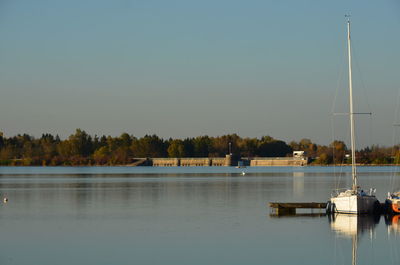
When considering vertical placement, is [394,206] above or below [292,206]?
above

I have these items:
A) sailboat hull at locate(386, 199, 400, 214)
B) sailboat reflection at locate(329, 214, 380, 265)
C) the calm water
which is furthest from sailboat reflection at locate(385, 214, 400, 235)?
sailboat reflection at locate(329, 214, 380, 265)

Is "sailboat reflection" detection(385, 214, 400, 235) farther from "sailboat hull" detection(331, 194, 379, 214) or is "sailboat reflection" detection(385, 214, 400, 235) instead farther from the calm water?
"sailboat hull" detection(331, 194, 379, 214)

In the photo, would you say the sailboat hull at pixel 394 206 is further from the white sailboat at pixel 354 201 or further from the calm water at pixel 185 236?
the calm water at pixel 185 236

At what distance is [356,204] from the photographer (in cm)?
5003

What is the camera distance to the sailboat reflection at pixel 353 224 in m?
42.1

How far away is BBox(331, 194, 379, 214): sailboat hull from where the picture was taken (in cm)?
5018

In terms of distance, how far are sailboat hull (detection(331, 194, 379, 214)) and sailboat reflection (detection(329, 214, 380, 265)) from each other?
1.36 ft

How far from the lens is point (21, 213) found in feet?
188

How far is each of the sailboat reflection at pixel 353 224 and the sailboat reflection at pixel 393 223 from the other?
2.37 feet

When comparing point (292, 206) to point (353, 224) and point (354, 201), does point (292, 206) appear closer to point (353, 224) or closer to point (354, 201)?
point (354, 201)

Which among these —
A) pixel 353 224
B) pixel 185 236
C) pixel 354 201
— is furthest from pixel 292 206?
pixel 185 236

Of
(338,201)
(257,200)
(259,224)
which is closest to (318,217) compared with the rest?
(338,201)

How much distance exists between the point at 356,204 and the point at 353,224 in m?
3.83

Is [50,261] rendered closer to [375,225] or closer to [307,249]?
[307,249]
